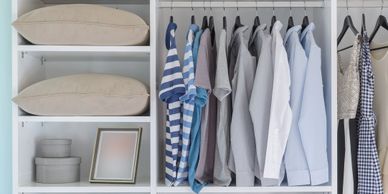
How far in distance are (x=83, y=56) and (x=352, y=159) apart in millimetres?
1216

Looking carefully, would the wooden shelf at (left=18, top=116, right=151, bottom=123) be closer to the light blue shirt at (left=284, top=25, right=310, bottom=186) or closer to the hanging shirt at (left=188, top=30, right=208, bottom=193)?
the hanging shirt at (left=188, top=30, right=208, bottom=193)

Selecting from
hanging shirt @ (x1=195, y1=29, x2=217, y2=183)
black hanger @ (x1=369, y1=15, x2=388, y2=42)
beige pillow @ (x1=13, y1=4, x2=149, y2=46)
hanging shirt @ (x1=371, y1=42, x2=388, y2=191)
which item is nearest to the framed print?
hanging shirt @ (x1=195, y1=29, x2=217, y2=183)

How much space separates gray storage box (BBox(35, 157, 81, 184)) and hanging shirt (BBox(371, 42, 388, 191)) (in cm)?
128

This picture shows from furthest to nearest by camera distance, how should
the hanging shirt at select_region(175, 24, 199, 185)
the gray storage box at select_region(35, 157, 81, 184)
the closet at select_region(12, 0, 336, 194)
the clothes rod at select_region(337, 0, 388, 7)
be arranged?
1. the clothes rod at select_region(337, 0, 388, 7)
2. the gray storage box at select_region(35, 157, 81, 184)
3. the closet at select_region(12, 0, 336, 194)
4. the hanging shirt at select_region(175, 24, 199, 185)

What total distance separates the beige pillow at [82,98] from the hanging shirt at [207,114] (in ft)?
0.79

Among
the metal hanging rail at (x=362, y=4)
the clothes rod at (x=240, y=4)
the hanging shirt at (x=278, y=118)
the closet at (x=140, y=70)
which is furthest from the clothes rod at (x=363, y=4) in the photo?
the hanging shirt at (x=278, y=118)

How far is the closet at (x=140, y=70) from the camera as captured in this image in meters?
2.24

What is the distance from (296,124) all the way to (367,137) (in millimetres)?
283

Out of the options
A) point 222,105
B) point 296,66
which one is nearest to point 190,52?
point 222,105

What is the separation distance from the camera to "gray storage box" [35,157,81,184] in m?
2.35

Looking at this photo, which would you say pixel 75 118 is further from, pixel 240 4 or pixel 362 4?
pixel 362 4

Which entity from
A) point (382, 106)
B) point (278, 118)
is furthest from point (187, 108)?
point (382, 106)

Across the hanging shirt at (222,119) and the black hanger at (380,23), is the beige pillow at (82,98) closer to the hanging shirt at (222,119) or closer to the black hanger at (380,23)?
the hanging shirt at (222,119)

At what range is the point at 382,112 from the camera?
2.28m
